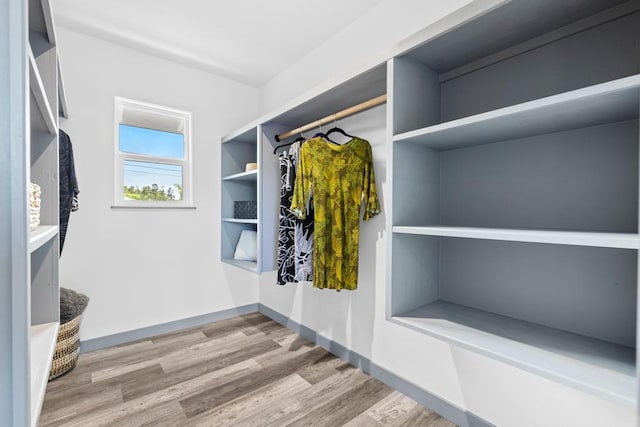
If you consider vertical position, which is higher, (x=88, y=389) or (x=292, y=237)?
(x=292, y=237)

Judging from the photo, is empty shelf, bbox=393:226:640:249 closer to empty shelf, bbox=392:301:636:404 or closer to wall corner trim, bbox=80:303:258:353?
empty shelf, bbox=392:301:636:404

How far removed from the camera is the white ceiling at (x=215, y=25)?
6.84ft

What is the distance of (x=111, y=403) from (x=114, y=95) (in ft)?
7.41

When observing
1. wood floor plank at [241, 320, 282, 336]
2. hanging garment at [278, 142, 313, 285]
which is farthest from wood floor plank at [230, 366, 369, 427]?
wood floor plank at [241, 320, 282, 336]

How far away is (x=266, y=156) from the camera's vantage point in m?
2.53

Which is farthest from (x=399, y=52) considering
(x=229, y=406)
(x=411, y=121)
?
(x=229, y=406)

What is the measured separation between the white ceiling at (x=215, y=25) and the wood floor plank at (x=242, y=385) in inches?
98.8

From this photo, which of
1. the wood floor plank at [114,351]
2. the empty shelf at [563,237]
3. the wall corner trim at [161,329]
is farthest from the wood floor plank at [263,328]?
the empty shelf at [563,237]

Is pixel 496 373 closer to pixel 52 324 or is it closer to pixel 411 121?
pixel 411 121

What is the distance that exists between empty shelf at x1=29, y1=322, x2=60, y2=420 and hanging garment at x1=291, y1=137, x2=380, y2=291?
1.30 metres

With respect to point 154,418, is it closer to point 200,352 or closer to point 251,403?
point 251,403

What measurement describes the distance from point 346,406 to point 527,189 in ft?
4.95

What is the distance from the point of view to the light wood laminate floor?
5.57ft

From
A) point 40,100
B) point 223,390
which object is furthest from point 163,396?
point 40,100
